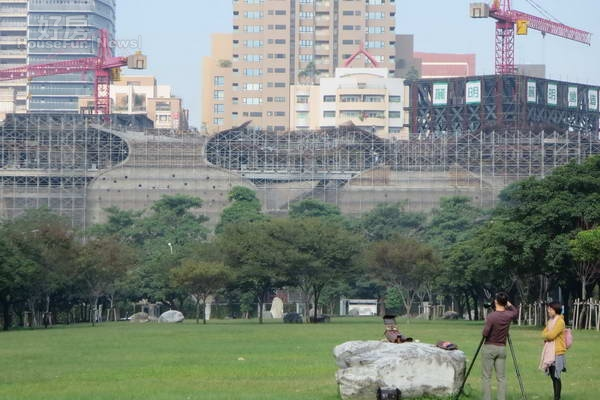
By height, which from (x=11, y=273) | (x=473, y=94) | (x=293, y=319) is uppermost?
(x=473, y=94)

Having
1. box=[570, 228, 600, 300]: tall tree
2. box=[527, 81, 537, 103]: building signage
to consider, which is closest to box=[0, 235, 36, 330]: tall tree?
box=[570, 228, 600, 300]: tall tree

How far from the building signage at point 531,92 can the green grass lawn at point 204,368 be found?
137 metres

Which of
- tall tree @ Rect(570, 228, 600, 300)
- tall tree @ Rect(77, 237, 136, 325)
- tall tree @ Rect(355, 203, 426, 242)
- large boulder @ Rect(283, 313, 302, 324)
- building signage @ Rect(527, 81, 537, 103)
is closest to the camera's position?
tall tree @ Rect(570, 228, 600, 300)

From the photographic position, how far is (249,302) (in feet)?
403

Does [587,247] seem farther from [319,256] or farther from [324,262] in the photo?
[319,256]

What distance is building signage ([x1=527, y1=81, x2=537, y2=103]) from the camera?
190 metres

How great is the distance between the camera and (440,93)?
194125 millimetres

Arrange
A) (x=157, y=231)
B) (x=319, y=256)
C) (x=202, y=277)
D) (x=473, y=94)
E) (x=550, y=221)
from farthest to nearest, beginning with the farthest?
(x=473, y=94), (x=157, y=231), (x=319, y=256), (x=202, y=277), (x=550, y=221)

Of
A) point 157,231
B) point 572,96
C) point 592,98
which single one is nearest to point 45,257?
point 157,231

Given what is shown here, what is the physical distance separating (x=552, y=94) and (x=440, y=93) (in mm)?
14377

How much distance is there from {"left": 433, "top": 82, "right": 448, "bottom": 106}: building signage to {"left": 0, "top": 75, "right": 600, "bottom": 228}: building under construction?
20216 mm

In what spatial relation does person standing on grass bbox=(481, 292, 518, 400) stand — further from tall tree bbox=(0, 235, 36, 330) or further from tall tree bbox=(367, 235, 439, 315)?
tall tree bbox=(367, 235, 439, 315)

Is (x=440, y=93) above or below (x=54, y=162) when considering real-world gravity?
above

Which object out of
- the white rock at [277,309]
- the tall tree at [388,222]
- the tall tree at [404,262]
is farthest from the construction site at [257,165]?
the tall tree at [404,262]
